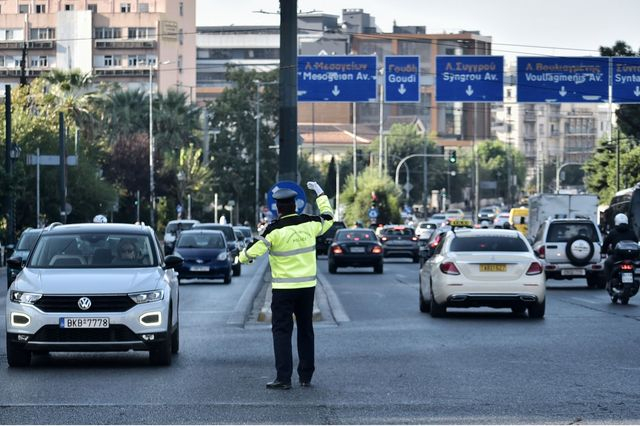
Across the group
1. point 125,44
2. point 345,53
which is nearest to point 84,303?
point 125,44

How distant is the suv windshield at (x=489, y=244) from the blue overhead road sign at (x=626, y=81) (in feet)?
104

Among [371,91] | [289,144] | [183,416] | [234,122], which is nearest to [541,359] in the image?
[183,416]

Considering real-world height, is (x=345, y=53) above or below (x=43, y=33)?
above

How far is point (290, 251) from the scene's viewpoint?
555 inches

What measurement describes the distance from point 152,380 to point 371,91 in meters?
41.7

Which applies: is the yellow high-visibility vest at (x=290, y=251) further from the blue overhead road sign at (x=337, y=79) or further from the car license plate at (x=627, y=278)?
the blue overhead road sign at (x=337, y=79)

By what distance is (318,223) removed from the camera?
14250mm

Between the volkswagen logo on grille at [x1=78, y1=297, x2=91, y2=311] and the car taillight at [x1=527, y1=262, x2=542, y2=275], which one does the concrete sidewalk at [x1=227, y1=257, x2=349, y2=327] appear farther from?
the volkswagen logo on grille at [x1=78, y1=297, x2=91, y2=311]

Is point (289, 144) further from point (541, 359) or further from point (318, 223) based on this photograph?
point (318, 223)

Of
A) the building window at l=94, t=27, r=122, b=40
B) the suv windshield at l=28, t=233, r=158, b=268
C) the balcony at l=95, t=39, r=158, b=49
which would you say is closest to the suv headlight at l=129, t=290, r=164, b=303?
the suv windshield at l=28, t=233, r=158, b=268

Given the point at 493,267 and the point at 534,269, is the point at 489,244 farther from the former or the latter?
the point at 534,269

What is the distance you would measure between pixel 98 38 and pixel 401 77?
3147 inches

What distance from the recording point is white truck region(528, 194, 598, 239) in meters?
62.7

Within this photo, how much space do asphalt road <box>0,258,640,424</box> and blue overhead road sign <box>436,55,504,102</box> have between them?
106 ft
